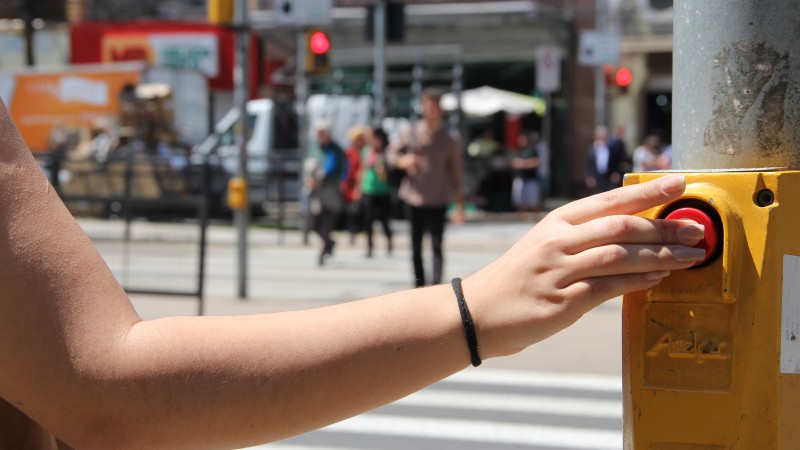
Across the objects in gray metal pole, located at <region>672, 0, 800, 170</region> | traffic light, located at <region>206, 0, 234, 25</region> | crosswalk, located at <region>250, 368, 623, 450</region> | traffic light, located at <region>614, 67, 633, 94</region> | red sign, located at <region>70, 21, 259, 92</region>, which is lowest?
crosswalk, located at <region>250, 368, 623, 450</region>

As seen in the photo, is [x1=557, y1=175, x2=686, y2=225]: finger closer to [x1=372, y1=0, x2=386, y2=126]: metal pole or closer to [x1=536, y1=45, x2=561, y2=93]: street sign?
[x1=372, y1=0, x2=386, y2=126]: metal pole

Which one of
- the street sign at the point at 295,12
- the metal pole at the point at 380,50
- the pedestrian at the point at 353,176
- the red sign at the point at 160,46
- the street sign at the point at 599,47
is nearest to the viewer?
the street sign at the point at 295,12

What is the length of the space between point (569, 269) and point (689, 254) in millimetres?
197

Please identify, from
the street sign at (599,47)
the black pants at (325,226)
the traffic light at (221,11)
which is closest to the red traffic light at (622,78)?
the street sign at (599,47)

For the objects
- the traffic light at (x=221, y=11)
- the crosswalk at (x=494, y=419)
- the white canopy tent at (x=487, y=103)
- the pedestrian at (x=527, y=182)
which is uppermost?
the traffic light at (x=221, y=11)

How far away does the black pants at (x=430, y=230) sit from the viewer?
36.8 ft

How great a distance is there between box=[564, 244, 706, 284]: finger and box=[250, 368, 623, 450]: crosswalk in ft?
15.3

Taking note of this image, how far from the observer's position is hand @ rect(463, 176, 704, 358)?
1354 mm

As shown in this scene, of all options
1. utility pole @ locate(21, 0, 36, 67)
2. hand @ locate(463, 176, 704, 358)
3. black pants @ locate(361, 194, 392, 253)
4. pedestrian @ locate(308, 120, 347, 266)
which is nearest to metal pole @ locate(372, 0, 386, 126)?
pedestrian @ locate(308, 120, 347, 266)

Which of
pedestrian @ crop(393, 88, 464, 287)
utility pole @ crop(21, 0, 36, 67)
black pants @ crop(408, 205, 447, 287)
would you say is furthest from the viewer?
utility pole @ crop(21, 0, 36, 67)

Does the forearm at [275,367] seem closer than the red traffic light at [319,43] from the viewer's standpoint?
Yes

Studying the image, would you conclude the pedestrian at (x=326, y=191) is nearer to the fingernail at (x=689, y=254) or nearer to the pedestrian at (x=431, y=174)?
the pedestrian at (x=431, y=174)

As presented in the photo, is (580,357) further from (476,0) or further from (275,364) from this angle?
(476,0)

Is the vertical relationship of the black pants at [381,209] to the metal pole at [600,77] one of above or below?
below
